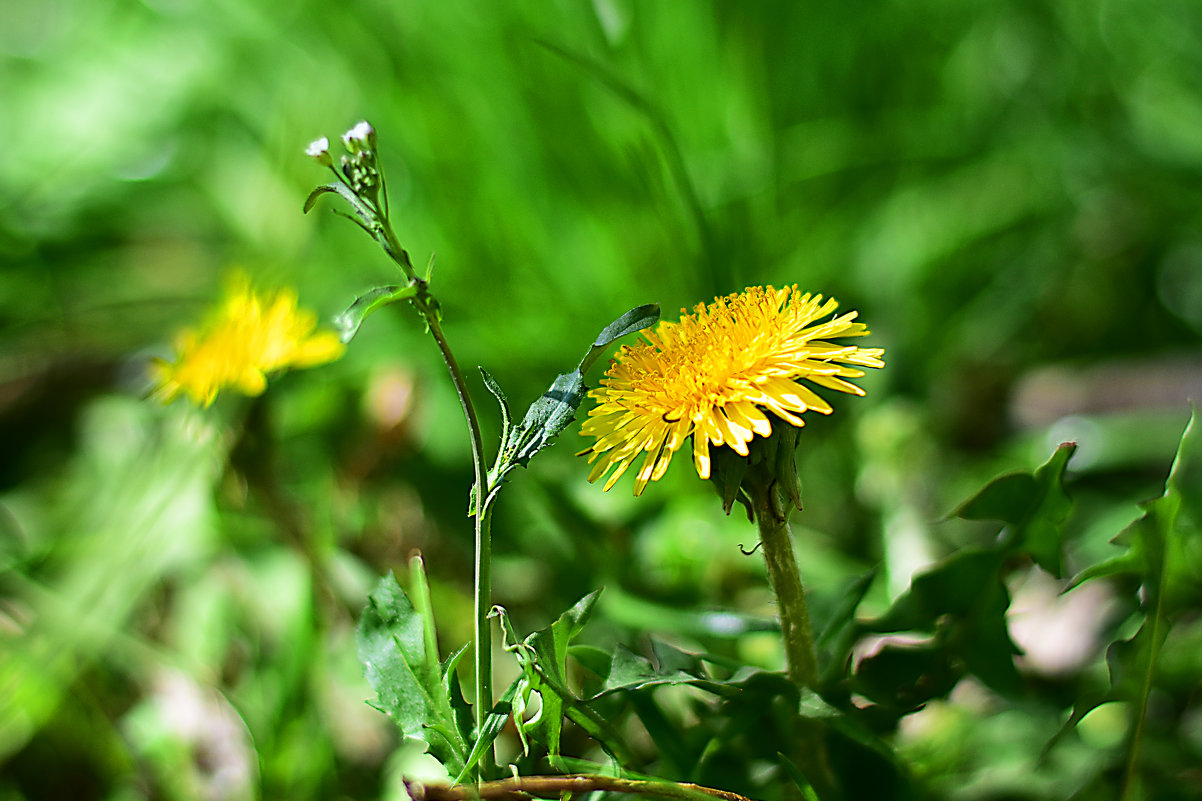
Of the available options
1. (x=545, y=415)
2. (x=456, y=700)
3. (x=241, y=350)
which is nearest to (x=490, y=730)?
(x=456, y=700)

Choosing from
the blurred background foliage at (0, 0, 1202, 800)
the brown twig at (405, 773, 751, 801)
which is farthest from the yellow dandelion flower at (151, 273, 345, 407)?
the brown twig at (405, 773, 751, 801)

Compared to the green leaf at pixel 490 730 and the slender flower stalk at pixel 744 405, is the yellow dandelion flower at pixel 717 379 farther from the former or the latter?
the green leaf at pixel 490 730

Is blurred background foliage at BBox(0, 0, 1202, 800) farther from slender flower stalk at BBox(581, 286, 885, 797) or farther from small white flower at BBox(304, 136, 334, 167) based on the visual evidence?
small white flower at BBox(304, 136, 334, 167)

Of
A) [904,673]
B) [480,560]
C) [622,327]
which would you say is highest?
[622,327]

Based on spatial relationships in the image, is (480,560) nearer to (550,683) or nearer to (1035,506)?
(550,683)

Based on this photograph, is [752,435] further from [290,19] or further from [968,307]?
[290,19]

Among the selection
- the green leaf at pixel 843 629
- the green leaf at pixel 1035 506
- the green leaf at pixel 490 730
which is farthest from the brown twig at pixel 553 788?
the green leaf at pixel 1035 506

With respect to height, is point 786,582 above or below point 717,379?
below

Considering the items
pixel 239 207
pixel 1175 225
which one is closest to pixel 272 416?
pixel 239 207
